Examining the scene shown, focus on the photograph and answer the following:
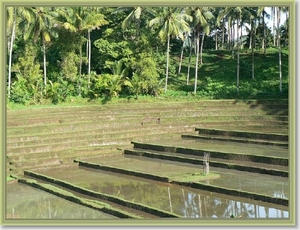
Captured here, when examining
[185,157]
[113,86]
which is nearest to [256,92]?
[113,86]

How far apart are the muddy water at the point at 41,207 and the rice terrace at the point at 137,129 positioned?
1.2 inches

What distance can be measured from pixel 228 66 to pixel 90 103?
12.3 m

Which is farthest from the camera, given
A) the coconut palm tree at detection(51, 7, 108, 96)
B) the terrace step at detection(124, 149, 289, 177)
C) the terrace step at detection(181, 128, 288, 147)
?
the coconut palm tree at detection(51, 7, 108, 96)

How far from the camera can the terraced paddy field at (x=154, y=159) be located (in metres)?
11.0

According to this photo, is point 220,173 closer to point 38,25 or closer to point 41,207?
point 41,207

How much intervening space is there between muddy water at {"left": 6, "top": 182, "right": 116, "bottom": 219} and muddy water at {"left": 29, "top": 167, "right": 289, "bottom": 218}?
4.04 ft

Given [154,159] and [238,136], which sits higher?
[238,136]

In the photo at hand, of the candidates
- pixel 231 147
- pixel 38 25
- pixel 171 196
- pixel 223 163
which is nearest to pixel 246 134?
pixel 231 147

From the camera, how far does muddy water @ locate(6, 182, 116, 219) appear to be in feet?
33.9

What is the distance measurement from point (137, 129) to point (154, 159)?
3.57 m

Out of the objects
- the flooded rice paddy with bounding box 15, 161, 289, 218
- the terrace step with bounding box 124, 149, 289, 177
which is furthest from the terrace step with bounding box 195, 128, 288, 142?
the flooded rice paddy with bounding box 15, 161, 289, 218

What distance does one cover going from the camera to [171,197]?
11.7 meters

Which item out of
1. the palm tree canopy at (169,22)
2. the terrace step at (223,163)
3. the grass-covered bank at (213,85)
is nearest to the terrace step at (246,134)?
the terrace step at (223,163)

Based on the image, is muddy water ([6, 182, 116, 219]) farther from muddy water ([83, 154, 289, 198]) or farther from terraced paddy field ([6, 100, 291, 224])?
muddy water ([83, 154, 289, 198])
